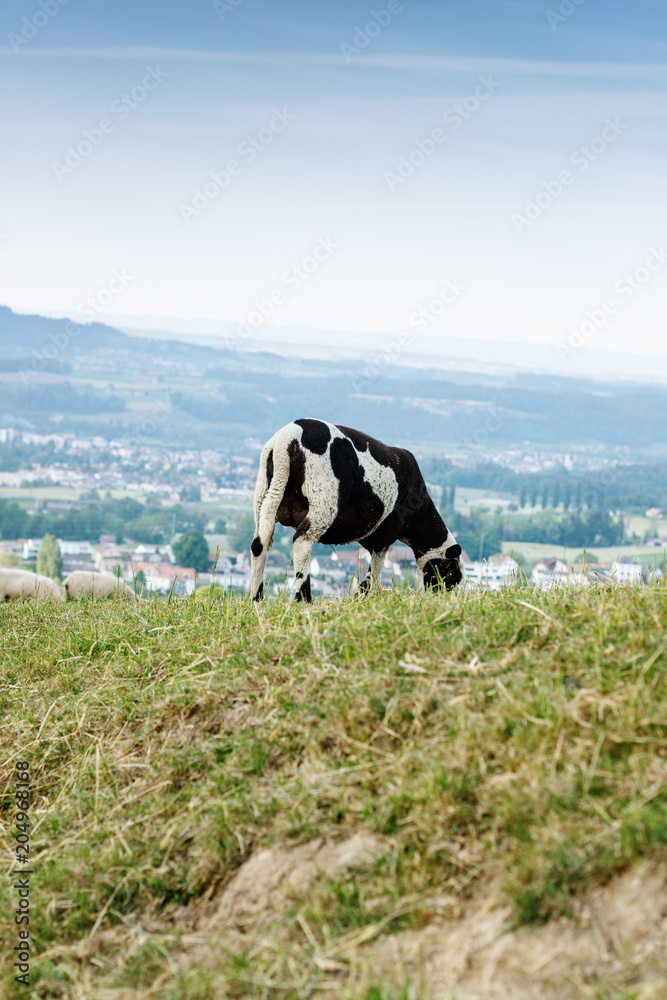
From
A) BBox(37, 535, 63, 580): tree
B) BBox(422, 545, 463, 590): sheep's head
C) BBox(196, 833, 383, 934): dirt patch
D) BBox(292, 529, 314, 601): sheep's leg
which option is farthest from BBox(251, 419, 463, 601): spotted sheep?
BBox(37, 535, 63, 580): tree

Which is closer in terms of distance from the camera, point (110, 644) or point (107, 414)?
point (110, 644)

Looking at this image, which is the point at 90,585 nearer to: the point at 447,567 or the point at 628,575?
the point at 447,567

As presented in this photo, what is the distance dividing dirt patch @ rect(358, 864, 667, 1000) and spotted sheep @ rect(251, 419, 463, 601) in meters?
4.83

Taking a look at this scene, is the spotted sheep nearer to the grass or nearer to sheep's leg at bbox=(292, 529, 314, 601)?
sheep's leg at bbox=(292, 529, 314, 601)

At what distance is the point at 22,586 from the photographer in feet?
37.7

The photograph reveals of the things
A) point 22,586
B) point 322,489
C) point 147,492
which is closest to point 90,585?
point 22,586

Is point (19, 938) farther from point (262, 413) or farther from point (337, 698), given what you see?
point (262, 413)

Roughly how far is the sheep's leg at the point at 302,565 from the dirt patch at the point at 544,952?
4858 millimetres

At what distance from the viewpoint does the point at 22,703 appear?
6.00m

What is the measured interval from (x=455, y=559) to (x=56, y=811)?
19.8 feet

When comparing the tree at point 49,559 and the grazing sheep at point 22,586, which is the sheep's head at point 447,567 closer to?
the grazing sheep at point 22,586

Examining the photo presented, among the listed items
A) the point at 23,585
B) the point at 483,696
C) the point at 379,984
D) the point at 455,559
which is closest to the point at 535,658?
the point at 483,696

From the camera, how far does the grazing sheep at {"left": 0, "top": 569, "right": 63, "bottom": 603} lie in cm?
1138

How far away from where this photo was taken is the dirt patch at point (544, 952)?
2.69 meters
